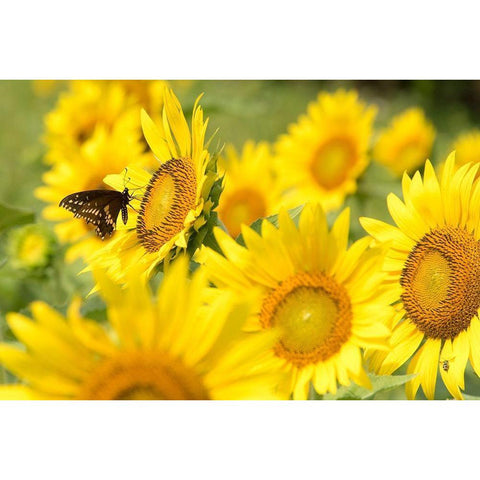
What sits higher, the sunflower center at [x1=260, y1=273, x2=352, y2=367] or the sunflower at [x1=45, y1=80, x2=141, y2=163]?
the sunflower at [x1=45, y1=80, x2=141, y2=163]

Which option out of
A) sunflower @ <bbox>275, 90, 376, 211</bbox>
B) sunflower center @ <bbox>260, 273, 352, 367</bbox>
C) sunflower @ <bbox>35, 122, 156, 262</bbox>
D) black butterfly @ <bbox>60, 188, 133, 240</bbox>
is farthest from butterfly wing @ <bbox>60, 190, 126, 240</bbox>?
sunflower @ <bbox>275, 90, 376, 211</bbox>

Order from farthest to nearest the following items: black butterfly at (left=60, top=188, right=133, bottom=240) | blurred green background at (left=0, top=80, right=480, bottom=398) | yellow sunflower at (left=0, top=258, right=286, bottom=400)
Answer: blurred green background at (left=0, top=80, right=480, bottom=398), black butterfly at (left=60, top=188, right=133, bottom=240), yellow sunflower at (left=0, top=258, right=286, bottom=400)

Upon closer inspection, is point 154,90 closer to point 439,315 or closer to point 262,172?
point 262,172

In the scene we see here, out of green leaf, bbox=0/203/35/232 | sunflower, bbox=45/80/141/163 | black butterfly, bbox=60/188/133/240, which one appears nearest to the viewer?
black butterfly, bbox=60/188/133/240

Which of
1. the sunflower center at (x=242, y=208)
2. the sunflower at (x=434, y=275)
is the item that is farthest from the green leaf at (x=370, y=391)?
the sunflower center at (x=242, y=208)

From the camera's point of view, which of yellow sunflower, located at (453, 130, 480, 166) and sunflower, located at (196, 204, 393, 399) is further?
yellow sunflower, located at (453, 130, 480, 166)

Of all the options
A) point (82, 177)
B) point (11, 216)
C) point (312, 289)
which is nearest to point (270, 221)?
point (312, 289)

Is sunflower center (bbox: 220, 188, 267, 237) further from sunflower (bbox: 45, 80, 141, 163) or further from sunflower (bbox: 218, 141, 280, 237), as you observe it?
sunflower (bbox: 45, 80, 141, 163)

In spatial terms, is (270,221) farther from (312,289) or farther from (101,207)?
(101,207)
